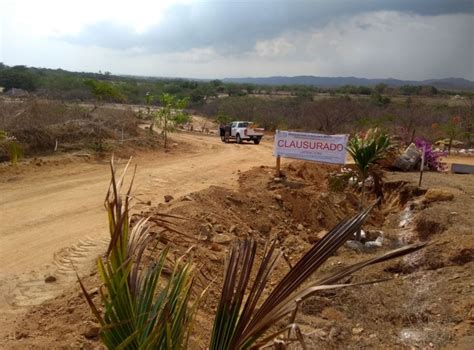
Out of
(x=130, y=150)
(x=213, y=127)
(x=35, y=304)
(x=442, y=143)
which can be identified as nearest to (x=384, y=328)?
(x=35, y=304)

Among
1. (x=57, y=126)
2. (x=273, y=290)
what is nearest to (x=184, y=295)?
(x=273, y=290)

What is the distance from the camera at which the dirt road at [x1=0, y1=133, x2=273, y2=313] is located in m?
6.54

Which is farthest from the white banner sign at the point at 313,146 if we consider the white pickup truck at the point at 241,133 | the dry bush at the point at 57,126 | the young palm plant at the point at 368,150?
the white pickup truck at the point at 241,133

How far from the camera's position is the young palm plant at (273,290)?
159 centimetres

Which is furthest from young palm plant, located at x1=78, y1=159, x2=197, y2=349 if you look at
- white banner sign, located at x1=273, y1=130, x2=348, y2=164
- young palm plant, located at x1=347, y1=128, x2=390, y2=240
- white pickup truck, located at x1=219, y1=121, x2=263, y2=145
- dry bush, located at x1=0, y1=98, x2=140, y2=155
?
white pickup truck, located at x1=219, y1=121, x2=263, y2=145

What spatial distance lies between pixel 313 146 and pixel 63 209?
616 centimetres

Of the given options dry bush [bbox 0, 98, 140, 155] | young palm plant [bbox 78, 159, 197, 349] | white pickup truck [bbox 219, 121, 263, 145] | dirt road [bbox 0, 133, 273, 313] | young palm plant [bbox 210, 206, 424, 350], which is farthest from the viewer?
white pickup truck [bbox 219, 121, 263, 145]

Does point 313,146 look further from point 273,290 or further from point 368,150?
point 273,290

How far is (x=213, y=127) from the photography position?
38000mm

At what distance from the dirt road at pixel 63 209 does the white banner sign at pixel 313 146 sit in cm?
178

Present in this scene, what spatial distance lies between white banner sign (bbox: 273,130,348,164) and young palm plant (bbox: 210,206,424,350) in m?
10.3

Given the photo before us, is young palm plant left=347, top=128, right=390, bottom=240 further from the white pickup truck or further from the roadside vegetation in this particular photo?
the white pickup truck

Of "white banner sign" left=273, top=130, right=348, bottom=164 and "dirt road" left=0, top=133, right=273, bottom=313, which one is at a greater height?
"white banner sign" left=273, top=130, right=348, bottom=164

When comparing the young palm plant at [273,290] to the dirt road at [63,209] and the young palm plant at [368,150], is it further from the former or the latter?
the young palm plant at [368,150]
